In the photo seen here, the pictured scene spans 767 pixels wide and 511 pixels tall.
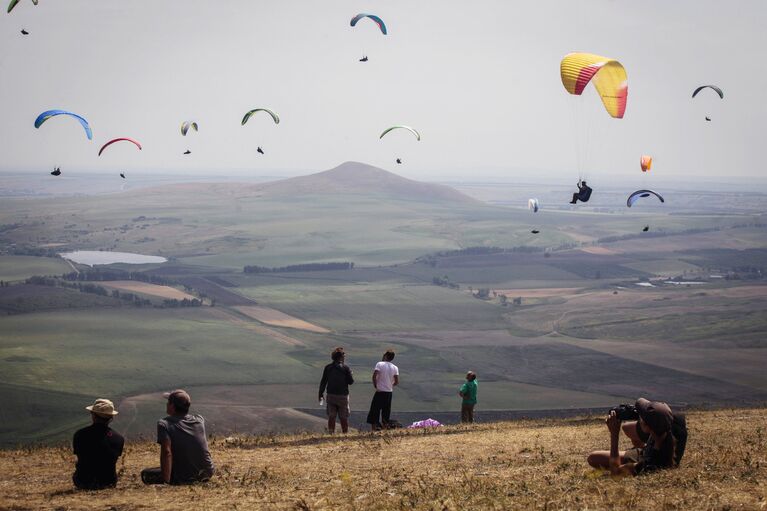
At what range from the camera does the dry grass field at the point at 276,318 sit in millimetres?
100562

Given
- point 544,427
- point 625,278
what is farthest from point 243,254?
point 544,427

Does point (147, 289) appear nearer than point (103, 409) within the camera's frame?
No

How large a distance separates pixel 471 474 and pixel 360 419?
4548cm

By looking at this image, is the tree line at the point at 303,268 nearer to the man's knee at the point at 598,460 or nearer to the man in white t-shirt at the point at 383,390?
the man in white t-shirt at the point at 383,390

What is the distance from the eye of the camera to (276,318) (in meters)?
106

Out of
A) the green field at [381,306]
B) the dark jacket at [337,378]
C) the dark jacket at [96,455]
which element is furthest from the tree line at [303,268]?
the dark jacket at [96,455]

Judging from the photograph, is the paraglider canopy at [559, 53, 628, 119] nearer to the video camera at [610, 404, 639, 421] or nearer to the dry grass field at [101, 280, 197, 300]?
the video camera at [610, 404, 639, 421]

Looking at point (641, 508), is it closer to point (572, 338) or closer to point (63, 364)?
point (63, 364)

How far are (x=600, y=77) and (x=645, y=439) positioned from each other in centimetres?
1896

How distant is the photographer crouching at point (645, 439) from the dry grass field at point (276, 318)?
287 feet

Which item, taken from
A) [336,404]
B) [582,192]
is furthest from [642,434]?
[582,192]

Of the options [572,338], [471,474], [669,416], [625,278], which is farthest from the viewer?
[625,278]

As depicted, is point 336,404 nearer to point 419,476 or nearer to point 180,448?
point 419,476

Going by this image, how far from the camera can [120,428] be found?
182 feet
